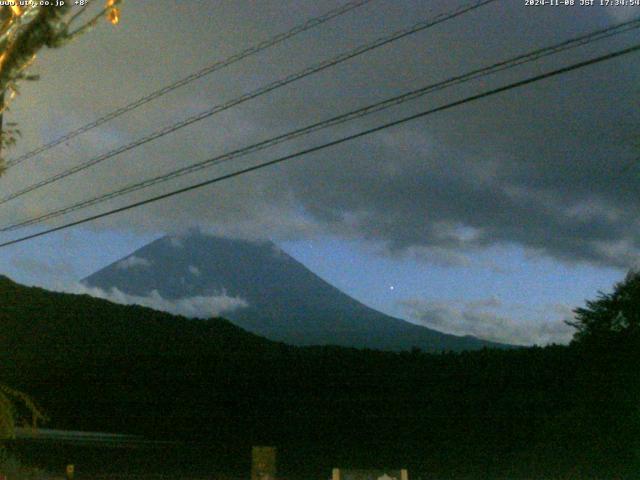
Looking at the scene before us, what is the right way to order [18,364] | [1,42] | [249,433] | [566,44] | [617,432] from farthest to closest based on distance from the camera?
[18,364]
[249,433]
[617,432]
[566,44]
[1,42]

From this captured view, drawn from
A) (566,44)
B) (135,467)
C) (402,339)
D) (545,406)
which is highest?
(402,339)

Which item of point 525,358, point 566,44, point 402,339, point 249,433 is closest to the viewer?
point 566,44

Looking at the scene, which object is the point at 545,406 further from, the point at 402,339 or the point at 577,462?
the point at 402,339

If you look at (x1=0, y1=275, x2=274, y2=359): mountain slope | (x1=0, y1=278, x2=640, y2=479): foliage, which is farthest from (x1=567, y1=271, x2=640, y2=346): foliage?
(x1=0, y1=275, x2=274, y2=359): mountain slope

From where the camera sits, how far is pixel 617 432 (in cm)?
3117

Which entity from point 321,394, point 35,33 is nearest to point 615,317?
point 321,394

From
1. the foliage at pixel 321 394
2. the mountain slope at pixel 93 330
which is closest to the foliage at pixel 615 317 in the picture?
the foliage at pixel 321 394

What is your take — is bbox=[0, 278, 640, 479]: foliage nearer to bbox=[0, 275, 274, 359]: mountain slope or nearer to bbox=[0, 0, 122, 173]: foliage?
bbox=[0, 275, 274, 359]: mountain slope

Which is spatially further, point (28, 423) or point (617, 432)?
point (617, 432)

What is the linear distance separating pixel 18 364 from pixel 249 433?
13879 mm

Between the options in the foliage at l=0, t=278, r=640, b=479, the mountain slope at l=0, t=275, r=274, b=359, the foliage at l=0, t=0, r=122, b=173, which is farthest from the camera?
the mountain slope at l=0, t=275, r=274, b=359

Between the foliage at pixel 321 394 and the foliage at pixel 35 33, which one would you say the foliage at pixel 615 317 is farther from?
the foliage at pixel 35 33

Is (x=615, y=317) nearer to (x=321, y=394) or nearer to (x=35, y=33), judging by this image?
(x=321, y=394)

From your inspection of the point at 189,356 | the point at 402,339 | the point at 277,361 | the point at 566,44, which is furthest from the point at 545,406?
the point at 402,339
